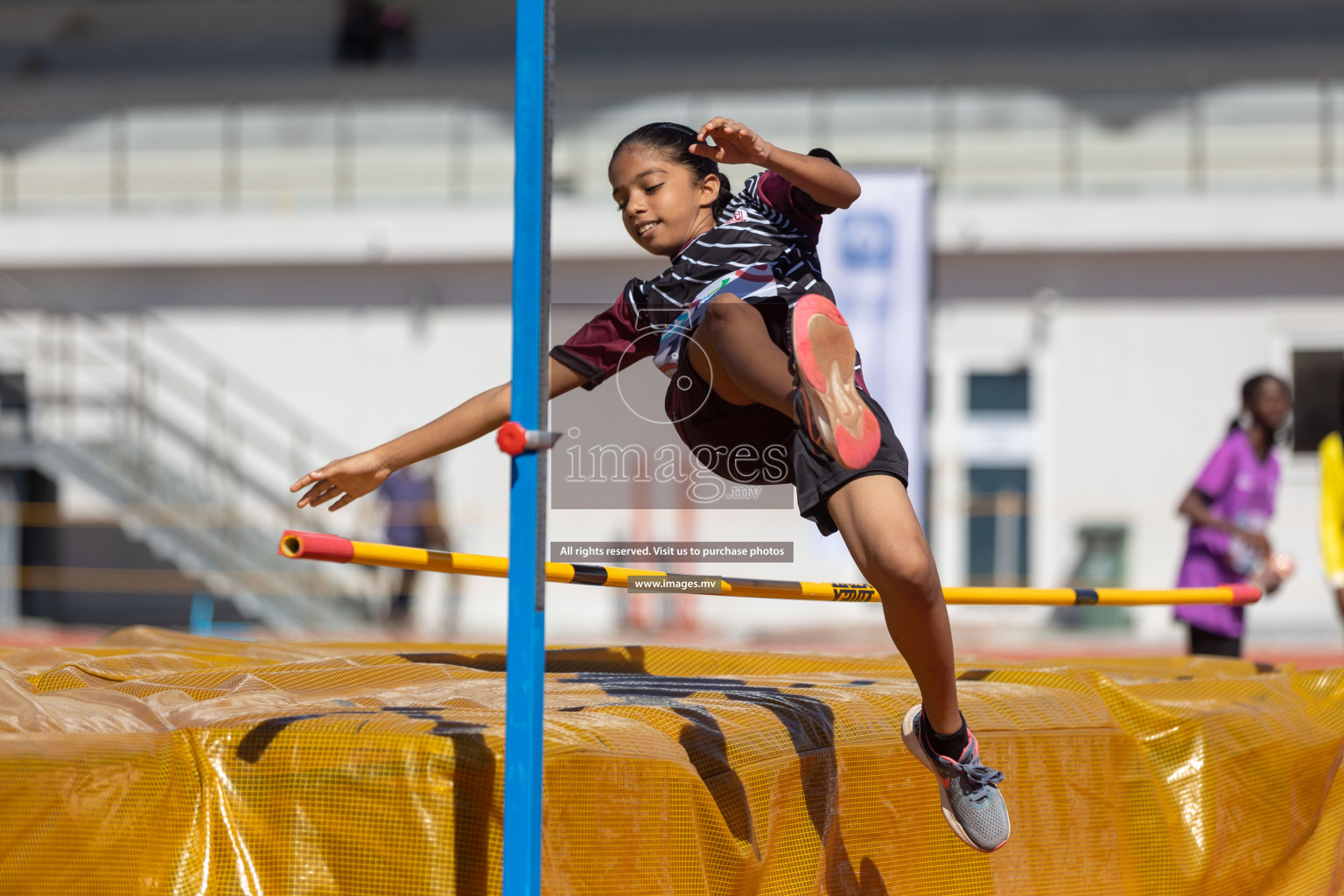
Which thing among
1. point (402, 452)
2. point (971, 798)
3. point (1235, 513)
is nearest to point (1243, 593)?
point (1235, 513)

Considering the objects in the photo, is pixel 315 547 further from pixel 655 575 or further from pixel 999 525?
pixel 999 525

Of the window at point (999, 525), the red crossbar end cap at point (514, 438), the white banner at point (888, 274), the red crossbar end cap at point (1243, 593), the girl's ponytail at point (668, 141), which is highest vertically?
the white banner at point (888, 274)

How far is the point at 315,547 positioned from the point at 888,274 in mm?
6571

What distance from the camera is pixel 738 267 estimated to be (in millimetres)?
2180

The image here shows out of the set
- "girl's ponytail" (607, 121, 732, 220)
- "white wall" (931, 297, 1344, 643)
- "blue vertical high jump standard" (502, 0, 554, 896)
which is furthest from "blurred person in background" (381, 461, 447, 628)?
"blue vertical high jump standard" (502, 0, 554, 896)

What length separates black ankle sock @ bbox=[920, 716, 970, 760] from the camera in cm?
210

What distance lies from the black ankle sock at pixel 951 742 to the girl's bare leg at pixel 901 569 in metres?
0.05

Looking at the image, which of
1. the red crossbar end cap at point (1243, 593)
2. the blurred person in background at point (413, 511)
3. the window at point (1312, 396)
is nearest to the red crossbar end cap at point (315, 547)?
the red crossbar end cap at point (1243, 593)

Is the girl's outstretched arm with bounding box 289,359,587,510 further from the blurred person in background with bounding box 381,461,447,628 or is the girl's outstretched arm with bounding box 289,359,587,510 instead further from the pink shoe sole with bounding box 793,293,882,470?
the blurred person in background with bounding box 381,461,447,628

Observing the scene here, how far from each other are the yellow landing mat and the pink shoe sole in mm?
487

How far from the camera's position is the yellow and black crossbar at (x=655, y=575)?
1.89m

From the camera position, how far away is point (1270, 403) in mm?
4367

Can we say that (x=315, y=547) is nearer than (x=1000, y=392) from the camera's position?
Yes

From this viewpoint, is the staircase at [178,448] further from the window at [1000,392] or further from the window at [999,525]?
the window at [1000,392]
